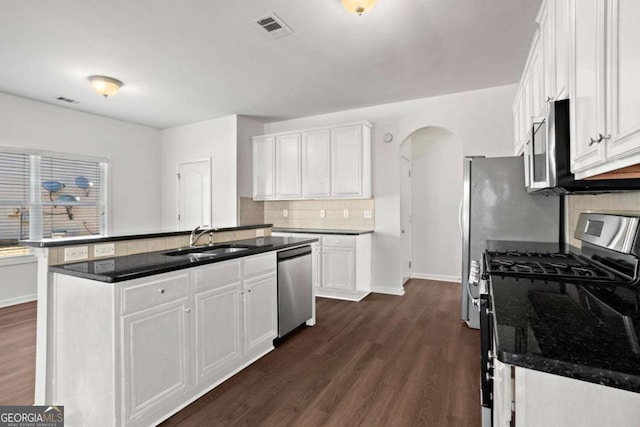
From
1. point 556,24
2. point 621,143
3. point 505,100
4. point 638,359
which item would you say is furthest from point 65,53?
point 505,100

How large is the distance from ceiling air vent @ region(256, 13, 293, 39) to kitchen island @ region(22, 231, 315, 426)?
6.22 feet

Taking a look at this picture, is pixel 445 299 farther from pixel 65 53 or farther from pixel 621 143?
pixel 65 53

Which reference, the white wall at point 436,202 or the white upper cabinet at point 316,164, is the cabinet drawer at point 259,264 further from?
the white wall at point 436,202

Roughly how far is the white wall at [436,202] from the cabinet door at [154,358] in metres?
4.38

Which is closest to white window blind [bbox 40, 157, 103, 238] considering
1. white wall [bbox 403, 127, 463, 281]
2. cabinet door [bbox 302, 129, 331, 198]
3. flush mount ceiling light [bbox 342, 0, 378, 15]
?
cabinet door [bbox 302, 129, 331, 198]

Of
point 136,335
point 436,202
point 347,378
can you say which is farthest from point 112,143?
point 436,202

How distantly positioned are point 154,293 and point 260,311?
987mm

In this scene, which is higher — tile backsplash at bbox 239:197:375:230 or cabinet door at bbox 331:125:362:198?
cabinet door at bbox 331:125:362:198

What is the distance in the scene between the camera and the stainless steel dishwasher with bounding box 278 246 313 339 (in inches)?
111

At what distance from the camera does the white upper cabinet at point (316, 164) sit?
14.6 ft

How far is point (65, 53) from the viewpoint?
10.1 ft

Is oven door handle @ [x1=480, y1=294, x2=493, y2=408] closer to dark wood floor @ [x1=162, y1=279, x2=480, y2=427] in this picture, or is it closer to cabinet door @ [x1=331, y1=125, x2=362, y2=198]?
dark wood floor @ [x1=162, y1=279, x2=480, y2=427]

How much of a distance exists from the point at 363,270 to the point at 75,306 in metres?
3.41

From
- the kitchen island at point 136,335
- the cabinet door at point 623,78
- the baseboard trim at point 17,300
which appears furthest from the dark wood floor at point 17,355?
the cabinet door at point 623,78
